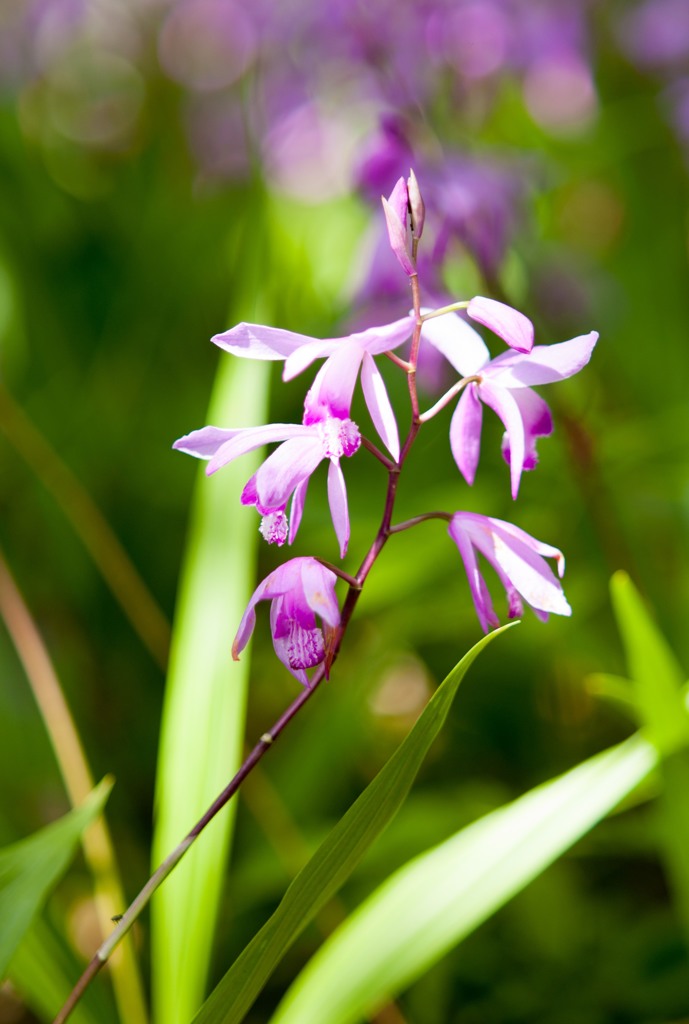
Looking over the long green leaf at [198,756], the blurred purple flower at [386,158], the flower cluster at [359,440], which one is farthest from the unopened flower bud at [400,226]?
the blurred purple flower at [386,158]

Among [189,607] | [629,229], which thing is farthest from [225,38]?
[189,607]

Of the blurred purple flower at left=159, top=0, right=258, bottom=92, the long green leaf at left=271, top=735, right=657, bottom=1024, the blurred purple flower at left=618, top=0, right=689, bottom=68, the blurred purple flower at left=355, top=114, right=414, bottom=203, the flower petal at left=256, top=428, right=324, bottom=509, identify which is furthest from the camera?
the blurred purple flower at left=159, top=0, right=258, bottom=92

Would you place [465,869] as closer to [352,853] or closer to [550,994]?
[352,853]

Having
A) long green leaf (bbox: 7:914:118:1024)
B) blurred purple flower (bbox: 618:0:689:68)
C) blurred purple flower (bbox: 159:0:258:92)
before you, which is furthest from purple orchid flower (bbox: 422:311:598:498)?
blurred purple flower (bbox: 159:0:258:92)

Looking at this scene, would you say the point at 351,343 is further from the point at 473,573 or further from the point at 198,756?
the point at 198,756

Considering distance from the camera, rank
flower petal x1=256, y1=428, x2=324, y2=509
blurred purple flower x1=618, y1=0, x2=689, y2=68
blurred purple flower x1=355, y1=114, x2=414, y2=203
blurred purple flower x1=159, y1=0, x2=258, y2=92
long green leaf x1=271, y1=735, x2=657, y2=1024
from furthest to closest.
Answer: blurred purple flower x1=159, y1=0, x2=258, y2=92 → blurred purple flower x1=618, y1=0, x2=689, y2=68 → blurred purple flower x1=355, y1=114, x2=414, y2=203 → long green leaf x1=271, y1=735, x2=657, y2=1024 → flower petal x1=256, y1=428, x2=324, y2=509

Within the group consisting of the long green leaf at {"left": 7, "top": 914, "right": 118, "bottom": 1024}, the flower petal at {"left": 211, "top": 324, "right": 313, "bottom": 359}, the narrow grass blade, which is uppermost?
the flower petal at {"left": 211, "top": 324, "right": 313, "bottom": 359}

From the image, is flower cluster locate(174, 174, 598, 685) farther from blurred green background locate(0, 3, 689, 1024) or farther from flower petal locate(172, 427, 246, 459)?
blurred green background locate(0, 3, 689, 1024)
